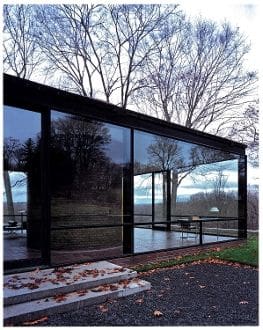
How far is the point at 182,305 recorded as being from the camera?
15.1ft

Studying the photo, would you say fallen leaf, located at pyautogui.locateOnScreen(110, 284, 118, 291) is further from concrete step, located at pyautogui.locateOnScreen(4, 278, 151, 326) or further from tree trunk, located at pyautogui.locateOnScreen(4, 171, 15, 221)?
tree trunk, located at pyautogui.locateOnScreen(4, 171, 15, 221)

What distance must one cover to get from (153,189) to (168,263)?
4.90 meters

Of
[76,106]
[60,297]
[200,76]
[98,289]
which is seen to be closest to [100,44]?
[200,76]

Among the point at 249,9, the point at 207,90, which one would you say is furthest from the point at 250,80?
the point at 249,9

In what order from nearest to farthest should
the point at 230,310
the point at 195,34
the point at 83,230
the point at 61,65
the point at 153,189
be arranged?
the point at 230,310 < the point at 83,230 < the point at 153,189 < the point at 61,65 < the point at 195,34

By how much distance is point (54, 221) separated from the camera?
682 cm

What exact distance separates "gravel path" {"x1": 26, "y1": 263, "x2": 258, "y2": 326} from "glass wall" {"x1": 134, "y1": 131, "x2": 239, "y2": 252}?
2637 millimetres

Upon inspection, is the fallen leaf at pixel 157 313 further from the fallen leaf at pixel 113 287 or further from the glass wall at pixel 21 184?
the glass wall at pixel 21 184

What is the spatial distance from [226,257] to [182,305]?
3.60m

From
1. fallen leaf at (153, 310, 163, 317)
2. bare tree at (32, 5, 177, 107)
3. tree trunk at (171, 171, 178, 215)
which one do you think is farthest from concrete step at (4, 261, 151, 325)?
bare tree at (32, 5, 177, 107)

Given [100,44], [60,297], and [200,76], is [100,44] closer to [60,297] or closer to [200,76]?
[200,76]

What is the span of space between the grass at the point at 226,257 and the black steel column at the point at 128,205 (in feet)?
2.41

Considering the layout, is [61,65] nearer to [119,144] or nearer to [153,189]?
[153,189]

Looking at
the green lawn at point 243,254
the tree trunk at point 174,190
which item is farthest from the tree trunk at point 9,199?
the tree trunk at point 174,190
